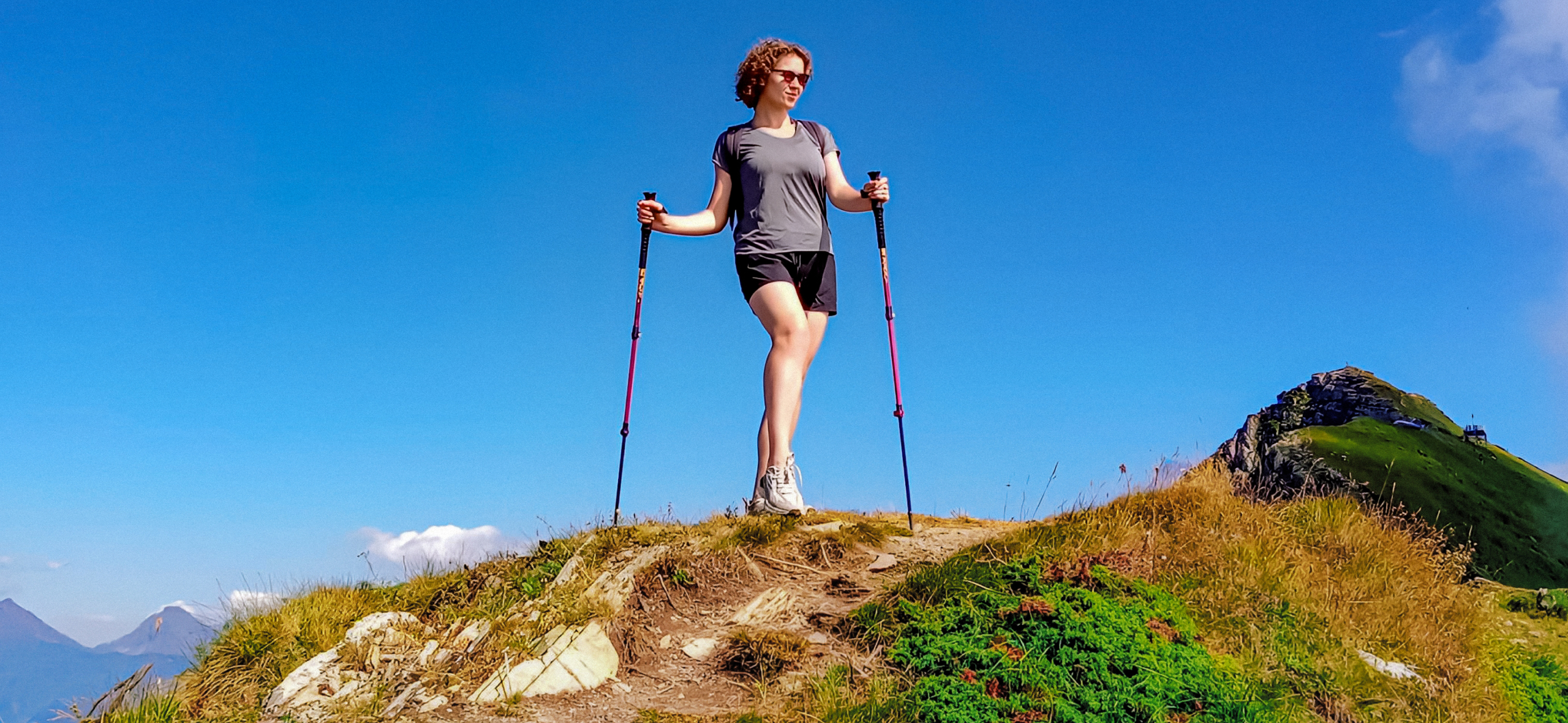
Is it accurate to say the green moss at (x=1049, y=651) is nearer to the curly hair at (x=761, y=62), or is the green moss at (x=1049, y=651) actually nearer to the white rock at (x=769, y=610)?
the white rock at (x=769, y=610)

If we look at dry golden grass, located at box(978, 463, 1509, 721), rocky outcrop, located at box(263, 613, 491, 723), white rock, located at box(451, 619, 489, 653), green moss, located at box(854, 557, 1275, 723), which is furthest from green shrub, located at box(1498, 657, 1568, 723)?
rocky outcrop, located at box(263, 613, 491, 723)

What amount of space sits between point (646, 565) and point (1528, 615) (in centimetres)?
880

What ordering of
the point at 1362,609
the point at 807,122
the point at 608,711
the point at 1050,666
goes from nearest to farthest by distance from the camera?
the point at 1050,666, the point at 608,711, the point at 1362,609, the point at 807,122

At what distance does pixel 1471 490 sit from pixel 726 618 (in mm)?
9171

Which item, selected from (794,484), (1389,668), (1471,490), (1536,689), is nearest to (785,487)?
(794,484)

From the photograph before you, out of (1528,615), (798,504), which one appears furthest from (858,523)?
(1528,615)

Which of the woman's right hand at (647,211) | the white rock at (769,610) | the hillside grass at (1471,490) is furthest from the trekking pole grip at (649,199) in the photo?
the hillside grass at (1471,490)

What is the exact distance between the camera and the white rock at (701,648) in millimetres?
7281

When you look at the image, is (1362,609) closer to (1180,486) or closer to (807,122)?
(1180,486)

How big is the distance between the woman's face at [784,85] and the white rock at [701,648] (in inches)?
209

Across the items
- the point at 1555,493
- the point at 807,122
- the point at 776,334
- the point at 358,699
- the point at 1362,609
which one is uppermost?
the point at 807,122

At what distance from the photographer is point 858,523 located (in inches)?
379

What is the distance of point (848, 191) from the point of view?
33.8 ft

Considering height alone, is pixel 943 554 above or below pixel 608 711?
above
